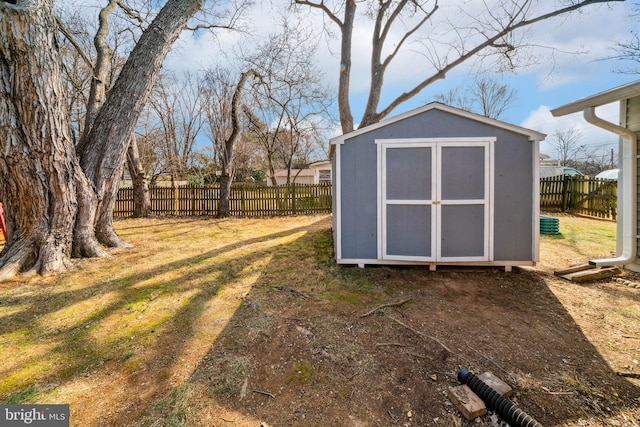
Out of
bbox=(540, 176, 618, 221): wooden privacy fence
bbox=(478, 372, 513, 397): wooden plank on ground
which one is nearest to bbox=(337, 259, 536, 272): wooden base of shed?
bbox=(478, 372, 513, 397): wooden plank on ground

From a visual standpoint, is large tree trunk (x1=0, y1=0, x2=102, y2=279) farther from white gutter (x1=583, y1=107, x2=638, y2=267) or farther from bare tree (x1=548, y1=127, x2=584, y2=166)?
bare tree (x1=548, y1=127, x2=584, y2=166)

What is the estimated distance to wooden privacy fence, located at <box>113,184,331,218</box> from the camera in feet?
33.7

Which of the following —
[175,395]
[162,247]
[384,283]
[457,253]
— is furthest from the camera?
[162,247]

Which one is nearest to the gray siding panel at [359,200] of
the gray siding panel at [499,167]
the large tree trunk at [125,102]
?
the gray siding panel at [499,167]

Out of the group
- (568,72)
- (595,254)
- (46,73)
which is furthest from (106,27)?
(568,72)

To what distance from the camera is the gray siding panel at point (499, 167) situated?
154 inches

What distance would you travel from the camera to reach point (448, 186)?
399 cm

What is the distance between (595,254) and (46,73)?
29.5ft

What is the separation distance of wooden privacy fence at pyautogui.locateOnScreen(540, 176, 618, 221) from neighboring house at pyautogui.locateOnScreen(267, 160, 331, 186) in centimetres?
1376

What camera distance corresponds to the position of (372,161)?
164 inches

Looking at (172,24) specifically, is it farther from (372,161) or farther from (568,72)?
(568,72)

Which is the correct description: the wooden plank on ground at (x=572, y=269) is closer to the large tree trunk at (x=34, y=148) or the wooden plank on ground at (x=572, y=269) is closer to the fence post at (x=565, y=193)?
the large tree trunk at (x=34, y=148)

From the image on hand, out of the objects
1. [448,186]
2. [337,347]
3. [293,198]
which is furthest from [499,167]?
[293,198]

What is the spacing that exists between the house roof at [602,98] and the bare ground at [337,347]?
2.26m
